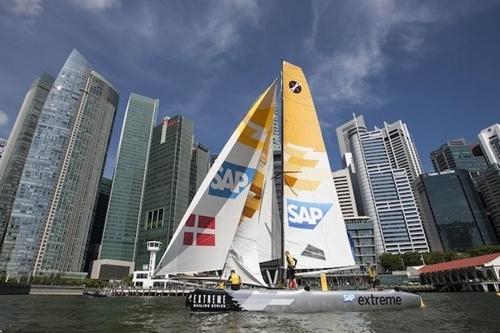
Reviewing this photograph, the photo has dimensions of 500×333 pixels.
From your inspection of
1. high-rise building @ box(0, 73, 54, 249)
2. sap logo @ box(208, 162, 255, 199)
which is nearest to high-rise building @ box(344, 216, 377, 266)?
sap logo @ box(208, 162, 255, 199)

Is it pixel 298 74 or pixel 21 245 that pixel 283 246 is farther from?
pixel 21 245

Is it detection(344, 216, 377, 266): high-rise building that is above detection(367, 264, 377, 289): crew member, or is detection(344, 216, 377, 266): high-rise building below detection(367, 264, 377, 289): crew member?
above

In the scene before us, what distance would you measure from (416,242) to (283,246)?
514 ft

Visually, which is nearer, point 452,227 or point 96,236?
point 452,227

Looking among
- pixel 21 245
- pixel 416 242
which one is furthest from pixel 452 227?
pixel 21 245

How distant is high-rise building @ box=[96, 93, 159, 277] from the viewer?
145875 mm

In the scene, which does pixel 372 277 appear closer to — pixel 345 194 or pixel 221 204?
pixel 221 204

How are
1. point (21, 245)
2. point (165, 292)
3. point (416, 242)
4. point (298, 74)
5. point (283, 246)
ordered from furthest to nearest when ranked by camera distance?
point (416, 242), point (21, 245), point (165, 292), point (298, 74), point (283, 246)

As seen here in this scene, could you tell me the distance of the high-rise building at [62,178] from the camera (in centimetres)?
12888

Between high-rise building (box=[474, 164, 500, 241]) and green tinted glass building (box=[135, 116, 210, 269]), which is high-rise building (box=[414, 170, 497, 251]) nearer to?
high-rise building (box=[474, 164, 500, 241])

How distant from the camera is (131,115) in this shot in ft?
578

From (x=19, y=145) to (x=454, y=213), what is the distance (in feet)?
720

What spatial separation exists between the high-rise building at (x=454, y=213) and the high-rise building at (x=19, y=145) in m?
202

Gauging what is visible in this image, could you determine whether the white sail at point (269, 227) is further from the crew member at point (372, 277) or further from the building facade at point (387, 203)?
the building facade at point (387, 203)
